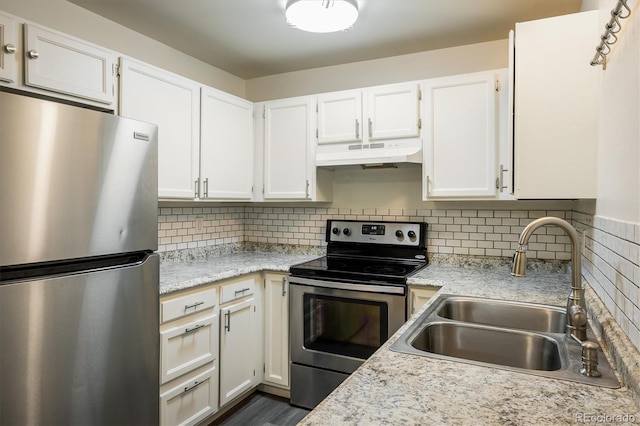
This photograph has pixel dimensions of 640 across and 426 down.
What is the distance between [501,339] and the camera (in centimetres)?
141

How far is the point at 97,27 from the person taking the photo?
227 centimetres

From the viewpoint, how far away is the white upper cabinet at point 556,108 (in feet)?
5.31

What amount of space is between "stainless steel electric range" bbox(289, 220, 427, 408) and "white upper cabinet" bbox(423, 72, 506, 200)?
16.7 inches

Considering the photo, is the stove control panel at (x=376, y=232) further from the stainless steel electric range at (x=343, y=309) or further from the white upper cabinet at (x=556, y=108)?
the white upper cabinet at (x=556, y=108)

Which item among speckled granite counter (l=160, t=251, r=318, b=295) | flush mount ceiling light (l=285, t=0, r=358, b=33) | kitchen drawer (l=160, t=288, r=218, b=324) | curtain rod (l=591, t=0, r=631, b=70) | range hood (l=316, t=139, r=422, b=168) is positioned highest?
flush mount ceiling light (l=285, t=0, r=358, b=33)

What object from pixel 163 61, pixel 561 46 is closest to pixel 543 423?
pixel 561 46

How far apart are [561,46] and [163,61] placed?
7.64 ft

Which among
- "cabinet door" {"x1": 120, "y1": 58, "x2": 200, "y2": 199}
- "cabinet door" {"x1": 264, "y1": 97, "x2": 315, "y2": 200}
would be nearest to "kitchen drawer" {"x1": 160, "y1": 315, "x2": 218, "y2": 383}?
"cabinet door" {"x1": 120, "y1": 58, "x2": 200, "y2": 199}

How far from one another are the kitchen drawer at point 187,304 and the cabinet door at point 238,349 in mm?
132

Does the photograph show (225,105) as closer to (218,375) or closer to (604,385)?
(218,375)

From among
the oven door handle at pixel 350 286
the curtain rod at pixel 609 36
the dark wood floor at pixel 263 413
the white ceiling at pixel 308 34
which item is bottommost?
the dark wood floor at pixel 263 413

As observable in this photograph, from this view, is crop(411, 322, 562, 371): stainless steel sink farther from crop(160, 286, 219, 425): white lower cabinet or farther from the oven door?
crop(160, 286, 219, 425): white lower cabinet

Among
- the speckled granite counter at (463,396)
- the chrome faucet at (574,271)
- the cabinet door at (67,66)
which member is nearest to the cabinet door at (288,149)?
the cabinet door at (67,66)

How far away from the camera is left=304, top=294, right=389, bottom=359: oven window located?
2.31 m
